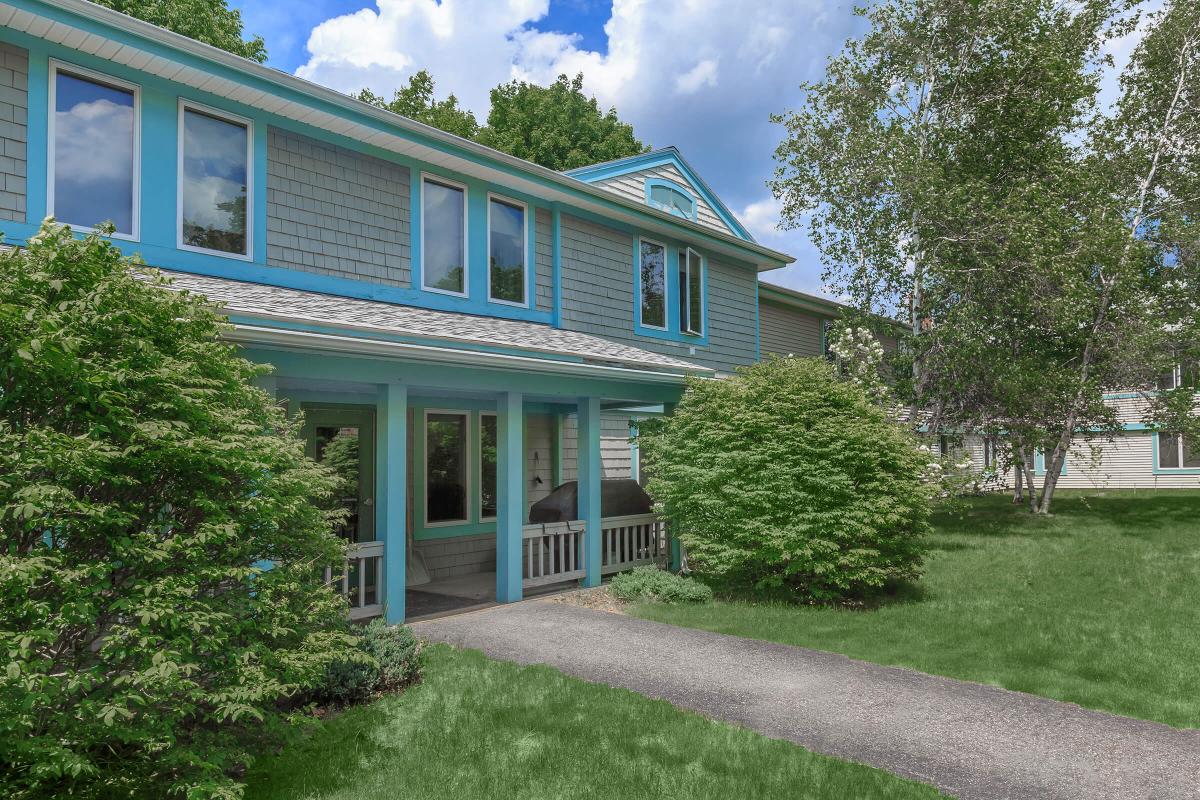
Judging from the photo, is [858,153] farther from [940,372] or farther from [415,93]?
[415,93]

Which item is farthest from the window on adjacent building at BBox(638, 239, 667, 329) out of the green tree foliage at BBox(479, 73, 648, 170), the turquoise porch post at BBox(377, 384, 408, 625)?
the green tree foliage at BBox(479, 73, 648, 170)

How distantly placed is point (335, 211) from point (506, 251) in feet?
9.26

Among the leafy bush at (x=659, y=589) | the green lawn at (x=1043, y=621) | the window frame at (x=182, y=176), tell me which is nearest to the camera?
the green lawn at (x=1043, y=621)

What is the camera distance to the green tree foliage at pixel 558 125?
32.8 metres

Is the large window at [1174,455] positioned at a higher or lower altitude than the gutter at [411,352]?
lower

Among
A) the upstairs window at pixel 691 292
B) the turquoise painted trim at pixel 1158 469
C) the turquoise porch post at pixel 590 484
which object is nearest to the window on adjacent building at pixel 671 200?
the upstairs window at pixel 691 292

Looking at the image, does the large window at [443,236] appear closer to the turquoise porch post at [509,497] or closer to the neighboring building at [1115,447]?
the turquoise porch post at [509,497]

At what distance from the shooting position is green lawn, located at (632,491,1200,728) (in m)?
6.32

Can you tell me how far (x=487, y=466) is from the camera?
12484mm

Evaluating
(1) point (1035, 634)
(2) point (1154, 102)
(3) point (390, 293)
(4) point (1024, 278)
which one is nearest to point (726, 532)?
(1) point (1035, 634)

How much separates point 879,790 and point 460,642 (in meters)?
4.27

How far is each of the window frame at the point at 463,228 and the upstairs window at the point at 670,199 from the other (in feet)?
17.9

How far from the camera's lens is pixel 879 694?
585 centimetres

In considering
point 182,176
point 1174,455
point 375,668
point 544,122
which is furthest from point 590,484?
point 544,122
